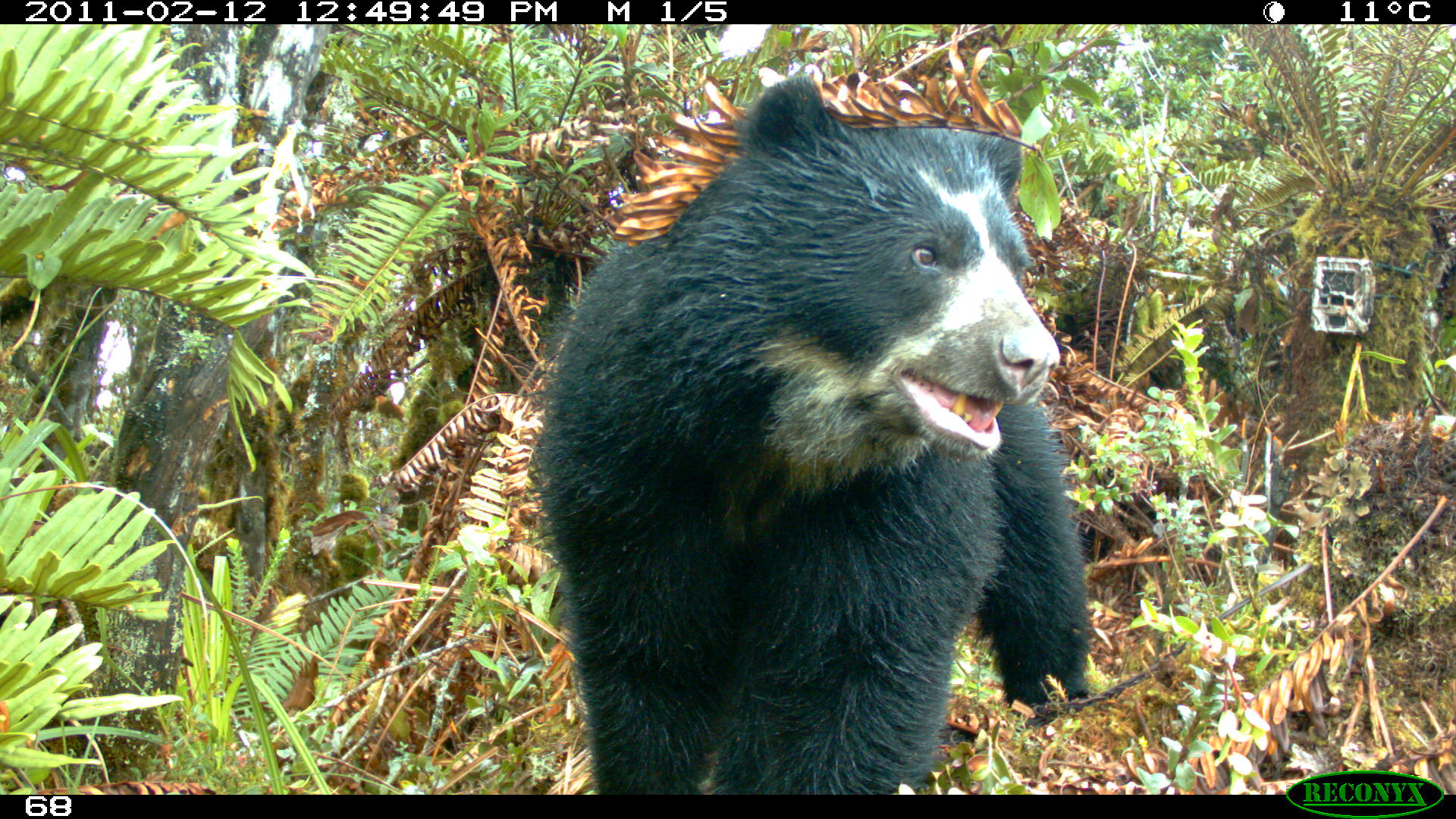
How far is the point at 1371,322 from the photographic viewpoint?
497cm

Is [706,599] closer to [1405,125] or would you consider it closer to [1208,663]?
[1208,663]

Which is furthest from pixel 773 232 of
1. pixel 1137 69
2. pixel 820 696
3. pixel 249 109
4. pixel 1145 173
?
pixel 1137 69

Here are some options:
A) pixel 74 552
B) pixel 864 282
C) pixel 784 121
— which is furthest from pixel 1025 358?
pixel 74 552

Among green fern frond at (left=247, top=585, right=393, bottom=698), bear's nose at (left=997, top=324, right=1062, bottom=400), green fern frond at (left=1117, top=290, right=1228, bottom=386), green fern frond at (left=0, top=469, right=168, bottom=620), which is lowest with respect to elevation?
green fern frond at (left=247, top=585, right=393, bottom=698)

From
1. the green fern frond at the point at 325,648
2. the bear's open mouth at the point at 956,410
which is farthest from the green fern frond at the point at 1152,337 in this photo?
the green fern frond at the point at 325,648

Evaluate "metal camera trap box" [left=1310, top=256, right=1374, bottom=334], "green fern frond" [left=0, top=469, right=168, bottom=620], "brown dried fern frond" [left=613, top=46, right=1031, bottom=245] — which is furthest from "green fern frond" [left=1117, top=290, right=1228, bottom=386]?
"green fern frond" [left=0, top=469, right=168, bottom=620]

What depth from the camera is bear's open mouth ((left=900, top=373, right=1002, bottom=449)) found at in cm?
273

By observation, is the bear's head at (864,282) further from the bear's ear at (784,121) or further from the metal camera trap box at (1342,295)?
the metal camera trap box at (1342,295)

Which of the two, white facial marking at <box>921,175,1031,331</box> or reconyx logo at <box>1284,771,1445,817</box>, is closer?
reconyx logo at <box>1284,771,1445,817</box>

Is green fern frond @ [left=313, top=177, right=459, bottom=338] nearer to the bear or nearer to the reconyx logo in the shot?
the bear

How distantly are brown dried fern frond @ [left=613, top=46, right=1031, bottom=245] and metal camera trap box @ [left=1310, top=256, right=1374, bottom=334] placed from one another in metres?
2.87

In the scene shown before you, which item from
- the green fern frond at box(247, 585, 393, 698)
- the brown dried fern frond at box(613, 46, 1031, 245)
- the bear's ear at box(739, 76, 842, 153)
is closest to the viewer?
the brown dried fern frond at box(613, 46, 1031, 245)

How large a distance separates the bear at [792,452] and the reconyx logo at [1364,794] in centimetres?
97
